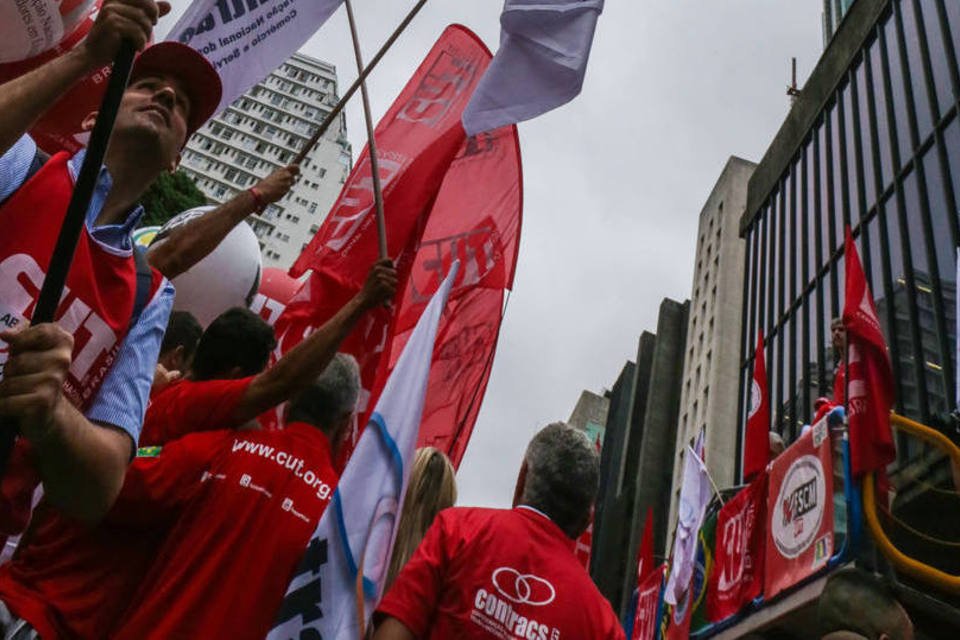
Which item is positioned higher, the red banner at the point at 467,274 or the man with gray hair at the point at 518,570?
the red banner at the point at 467,274

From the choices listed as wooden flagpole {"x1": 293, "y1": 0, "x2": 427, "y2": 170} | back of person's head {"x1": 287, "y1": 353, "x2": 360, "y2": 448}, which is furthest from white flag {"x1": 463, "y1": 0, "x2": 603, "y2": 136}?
back of person's head {"x1": 287, "y1": 353, "x2": 360, "y2": 448}

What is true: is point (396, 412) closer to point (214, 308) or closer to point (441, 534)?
point (441, 534)

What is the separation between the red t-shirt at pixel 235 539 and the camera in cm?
195

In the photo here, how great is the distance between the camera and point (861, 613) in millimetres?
2713

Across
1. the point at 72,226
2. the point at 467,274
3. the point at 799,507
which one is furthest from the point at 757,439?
the point at 72,226

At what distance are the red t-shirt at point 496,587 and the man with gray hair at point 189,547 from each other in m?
0.36

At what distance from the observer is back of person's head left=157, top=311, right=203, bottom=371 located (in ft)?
9.89

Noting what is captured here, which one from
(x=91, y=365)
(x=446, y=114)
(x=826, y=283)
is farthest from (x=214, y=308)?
(x=826, y=283)

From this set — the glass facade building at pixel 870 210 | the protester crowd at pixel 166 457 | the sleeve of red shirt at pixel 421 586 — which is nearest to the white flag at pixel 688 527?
the glass facade building at pixel 870 210

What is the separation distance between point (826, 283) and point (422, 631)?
2067 cm

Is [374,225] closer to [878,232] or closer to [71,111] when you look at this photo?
[71,111]

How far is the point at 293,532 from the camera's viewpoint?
2.17 meters

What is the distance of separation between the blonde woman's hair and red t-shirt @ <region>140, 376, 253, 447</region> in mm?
760

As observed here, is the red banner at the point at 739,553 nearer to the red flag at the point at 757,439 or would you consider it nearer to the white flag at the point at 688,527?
the red flag at the point at 757,439
